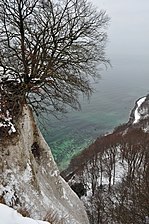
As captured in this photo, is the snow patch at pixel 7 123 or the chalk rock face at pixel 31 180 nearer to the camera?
the chalk rock face at pixel 31 180

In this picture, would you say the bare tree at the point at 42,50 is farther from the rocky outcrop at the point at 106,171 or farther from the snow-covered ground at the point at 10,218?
the rocky outcrop at the point at 106,171

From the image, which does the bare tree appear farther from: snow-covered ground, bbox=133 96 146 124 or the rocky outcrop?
snow-covered ground, bbox=133 96 146 124

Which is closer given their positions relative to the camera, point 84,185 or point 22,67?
point 22,67

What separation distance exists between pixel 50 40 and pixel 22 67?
5.58 feet

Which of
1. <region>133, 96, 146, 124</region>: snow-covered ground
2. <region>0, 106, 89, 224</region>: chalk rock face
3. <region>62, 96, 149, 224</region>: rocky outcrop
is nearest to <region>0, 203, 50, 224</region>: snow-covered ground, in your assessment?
<region>0, 106, 89, 224</region>: chalk rock face

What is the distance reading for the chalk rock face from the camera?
1089 cm

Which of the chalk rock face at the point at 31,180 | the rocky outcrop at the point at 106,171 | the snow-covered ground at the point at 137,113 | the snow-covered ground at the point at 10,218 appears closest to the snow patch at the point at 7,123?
the chalk rock face at the point at 31,180

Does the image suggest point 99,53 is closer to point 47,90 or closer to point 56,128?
point 47,90

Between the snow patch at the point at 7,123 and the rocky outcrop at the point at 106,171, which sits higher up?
the snow patch at the point at 7,123

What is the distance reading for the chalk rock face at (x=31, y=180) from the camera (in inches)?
429

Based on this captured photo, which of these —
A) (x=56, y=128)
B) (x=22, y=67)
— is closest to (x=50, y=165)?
(x=22, y=67)

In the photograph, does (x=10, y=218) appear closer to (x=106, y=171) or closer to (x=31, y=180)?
(x=31, y=180)

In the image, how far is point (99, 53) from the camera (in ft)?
45.3

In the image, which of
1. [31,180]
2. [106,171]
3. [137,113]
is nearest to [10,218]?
[31,180]
